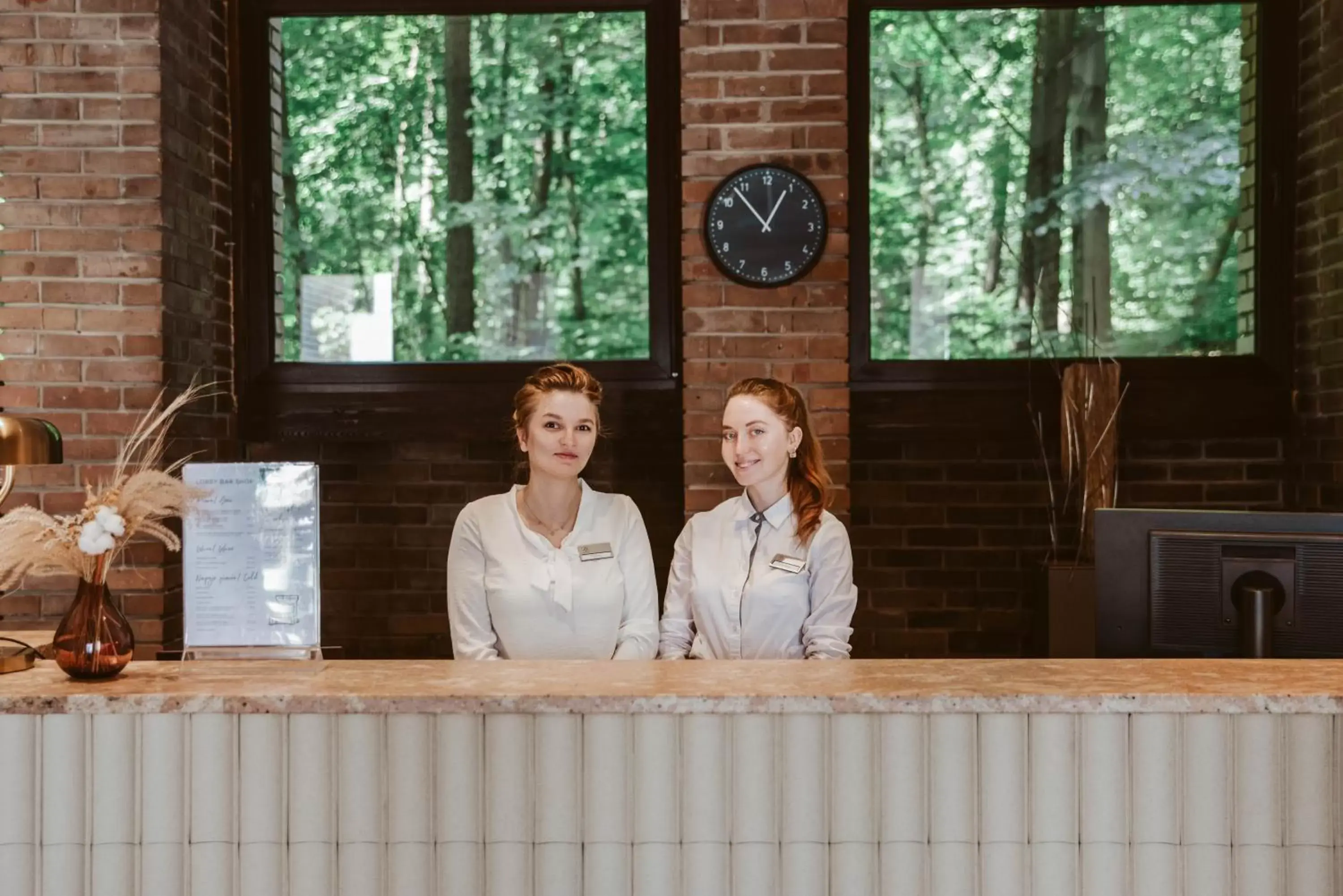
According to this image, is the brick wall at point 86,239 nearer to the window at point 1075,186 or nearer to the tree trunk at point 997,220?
the window at point 1075,186

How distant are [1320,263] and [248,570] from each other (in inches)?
140

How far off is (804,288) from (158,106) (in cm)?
198

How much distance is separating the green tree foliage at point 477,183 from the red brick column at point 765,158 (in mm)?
580

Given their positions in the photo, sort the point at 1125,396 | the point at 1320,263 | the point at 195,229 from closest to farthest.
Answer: the point at 195,229
the point at 1320,263
the point at 1125,396

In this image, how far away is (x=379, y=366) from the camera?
13.0ft

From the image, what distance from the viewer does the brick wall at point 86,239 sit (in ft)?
10.7

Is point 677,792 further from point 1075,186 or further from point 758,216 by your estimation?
point 1075,186

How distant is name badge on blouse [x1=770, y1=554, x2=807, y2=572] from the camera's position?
265 cm

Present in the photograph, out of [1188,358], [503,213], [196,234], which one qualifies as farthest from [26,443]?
[1188,358]

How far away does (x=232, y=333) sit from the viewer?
153 inches

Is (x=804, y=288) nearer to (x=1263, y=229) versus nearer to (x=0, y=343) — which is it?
(x=1263, y=229)

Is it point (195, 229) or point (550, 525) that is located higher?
point (195, 229)

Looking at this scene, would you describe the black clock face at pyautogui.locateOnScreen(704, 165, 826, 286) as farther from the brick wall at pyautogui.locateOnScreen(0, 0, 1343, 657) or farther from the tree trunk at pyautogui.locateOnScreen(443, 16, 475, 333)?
the tree trunk at pyautogui.locateOnScreen(443, 16, 475, 333)

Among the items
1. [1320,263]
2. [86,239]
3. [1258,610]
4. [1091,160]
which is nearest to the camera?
[1258,610]
